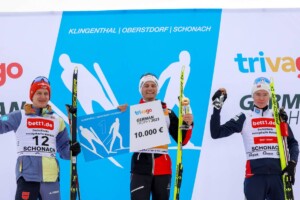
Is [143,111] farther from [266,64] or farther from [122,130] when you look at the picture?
[266,64]

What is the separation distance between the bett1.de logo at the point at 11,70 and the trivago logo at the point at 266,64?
2146mm

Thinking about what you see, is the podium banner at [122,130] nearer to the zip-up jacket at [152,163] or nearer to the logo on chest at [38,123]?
the zip-up jacket at [152,163]

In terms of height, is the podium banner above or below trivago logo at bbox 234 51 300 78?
below

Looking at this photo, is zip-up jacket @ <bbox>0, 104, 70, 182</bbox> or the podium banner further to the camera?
the podium banner

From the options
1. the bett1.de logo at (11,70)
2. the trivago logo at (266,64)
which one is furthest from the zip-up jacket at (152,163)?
the bett1.de logo at (11,70)

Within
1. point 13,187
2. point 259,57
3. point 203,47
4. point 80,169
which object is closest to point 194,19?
point 203,47

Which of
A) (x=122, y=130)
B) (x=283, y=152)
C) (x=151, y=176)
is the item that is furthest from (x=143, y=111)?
(x=283, y=152)

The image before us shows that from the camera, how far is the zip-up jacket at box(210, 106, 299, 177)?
5.24m

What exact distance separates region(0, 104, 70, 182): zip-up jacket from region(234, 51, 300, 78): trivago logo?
195 centimetres

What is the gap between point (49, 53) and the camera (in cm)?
629

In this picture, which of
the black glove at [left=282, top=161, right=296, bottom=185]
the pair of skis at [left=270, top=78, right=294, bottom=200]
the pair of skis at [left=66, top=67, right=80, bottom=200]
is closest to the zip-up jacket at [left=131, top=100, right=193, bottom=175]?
the pair of skis at [left=66, top=67, right=80, bottom=200]

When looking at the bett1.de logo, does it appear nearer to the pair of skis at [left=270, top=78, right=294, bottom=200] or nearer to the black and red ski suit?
the black and red ski suit

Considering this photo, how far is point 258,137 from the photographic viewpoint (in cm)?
534

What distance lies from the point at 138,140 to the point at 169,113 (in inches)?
14.1
